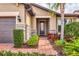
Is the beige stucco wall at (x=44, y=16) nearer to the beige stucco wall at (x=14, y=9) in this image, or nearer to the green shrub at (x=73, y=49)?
the beige stucco wall at (x=14, y=9)

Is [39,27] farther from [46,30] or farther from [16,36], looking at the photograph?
[16,36]

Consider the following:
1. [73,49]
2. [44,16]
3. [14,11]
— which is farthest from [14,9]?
[73,49]

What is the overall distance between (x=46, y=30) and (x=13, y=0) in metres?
30.6

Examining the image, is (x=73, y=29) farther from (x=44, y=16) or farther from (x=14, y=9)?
(x=44, y=16)

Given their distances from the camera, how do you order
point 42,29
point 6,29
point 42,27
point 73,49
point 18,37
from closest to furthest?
point 73,49 → point 18,37 → point 6,29 → point 42,29 → point 42,27

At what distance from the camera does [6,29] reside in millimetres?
18203

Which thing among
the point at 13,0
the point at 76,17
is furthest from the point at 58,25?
the point at 13,0

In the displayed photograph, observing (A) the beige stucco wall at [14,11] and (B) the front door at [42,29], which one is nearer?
(A) the beige stucco wall at [14,11]

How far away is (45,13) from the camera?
2983 cm

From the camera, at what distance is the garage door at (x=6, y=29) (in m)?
18.0

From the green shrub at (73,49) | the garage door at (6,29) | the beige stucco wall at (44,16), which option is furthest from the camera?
the beige stucco wall at (44,16)

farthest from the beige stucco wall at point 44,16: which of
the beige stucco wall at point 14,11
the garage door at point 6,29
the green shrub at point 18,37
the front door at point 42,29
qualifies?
the green shrub at point 18,37

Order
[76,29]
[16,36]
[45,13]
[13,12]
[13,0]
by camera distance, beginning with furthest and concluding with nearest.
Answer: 1. [45,13]
2. [76,29]
3. [13,12]
4. [16,36]
5. [13,0]

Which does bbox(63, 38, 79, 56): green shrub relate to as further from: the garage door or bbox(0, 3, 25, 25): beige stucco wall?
the garage door
